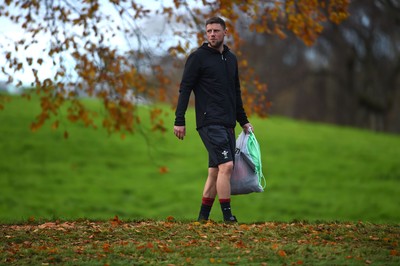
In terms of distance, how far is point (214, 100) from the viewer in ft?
24.2

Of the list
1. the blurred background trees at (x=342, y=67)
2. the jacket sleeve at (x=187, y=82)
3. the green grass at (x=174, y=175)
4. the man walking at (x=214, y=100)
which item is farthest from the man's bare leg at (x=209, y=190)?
the blurred background trees at (x=342, y=67)

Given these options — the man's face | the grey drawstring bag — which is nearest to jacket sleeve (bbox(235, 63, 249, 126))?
the grey drawstring bag

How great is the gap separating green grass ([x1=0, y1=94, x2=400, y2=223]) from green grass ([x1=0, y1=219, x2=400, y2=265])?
34.5 feet

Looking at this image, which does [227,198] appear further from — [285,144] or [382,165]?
[285,144]

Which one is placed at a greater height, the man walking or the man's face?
the man's face

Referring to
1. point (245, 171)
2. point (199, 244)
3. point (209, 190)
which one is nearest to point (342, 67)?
point (245, 171)

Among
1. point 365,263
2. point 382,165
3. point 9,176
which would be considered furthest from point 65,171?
point 365,263

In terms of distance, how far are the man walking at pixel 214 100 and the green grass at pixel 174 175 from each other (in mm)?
10678

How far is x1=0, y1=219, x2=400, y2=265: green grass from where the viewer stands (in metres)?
6.17

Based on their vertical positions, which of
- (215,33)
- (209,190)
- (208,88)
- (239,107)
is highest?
(215,33)

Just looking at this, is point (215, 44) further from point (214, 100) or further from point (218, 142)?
point (218, 142)

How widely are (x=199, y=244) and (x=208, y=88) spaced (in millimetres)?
1672

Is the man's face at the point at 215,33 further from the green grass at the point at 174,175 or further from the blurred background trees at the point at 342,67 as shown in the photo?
the blurred background trees at the point at 342,67

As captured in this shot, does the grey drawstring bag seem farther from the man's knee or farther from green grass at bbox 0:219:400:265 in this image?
green grass at bbox 0:219:400:265
